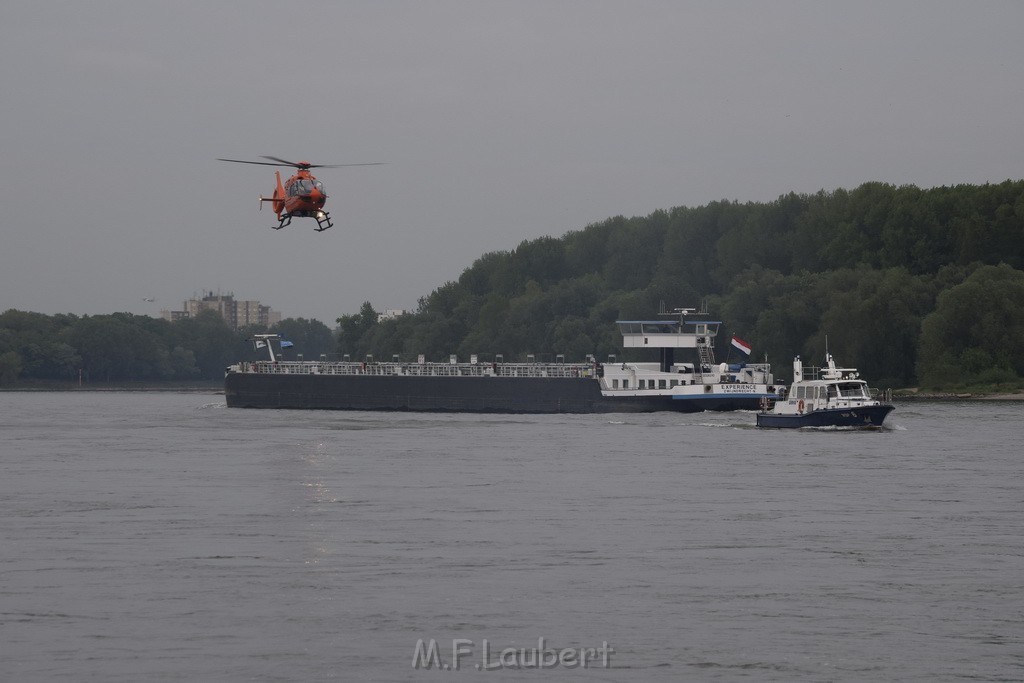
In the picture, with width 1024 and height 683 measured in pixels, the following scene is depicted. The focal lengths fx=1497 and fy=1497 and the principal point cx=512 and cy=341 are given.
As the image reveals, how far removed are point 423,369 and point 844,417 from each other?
6409 centimetres

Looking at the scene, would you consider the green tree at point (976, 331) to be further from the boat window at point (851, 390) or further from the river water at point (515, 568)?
the river water at point (515, 568)

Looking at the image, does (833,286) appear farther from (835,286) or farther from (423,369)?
(423,369)

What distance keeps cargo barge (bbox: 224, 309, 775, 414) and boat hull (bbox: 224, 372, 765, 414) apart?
0.25 ft

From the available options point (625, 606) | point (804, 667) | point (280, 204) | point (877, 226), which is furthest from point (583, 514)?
point (877, 226)

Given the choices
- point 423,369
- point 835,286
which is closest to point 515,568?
point 423,369

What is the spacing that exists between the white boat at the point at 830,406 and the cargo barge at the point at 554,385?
22139mm

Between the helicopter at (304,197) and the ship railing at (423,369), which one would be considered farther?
the ship railing at (423,369)

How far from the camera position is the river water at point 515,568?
23016mm

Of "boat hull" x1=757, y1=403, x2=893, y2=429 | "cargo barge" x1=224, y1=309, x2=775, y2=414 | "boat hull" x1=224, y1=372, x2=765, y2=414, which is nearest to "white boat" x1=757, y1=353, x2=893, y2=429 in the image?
"boat hull" x1=757, y1=403, x2=893, y2=429

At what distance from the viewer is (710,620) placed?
83.9ft

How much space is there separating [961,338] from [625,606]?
105m

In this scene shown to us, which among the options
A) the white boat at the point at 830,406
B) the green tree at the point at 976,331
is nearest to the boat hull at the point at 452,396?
the white boat at the point at 830,406

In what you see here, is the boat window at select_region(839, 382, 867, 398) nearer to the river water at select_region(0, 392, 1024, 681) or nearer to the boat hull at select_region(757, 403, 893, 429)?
the boat hull at select_region(757, 403, 893, 429)

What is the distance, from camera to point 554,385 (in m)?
114
